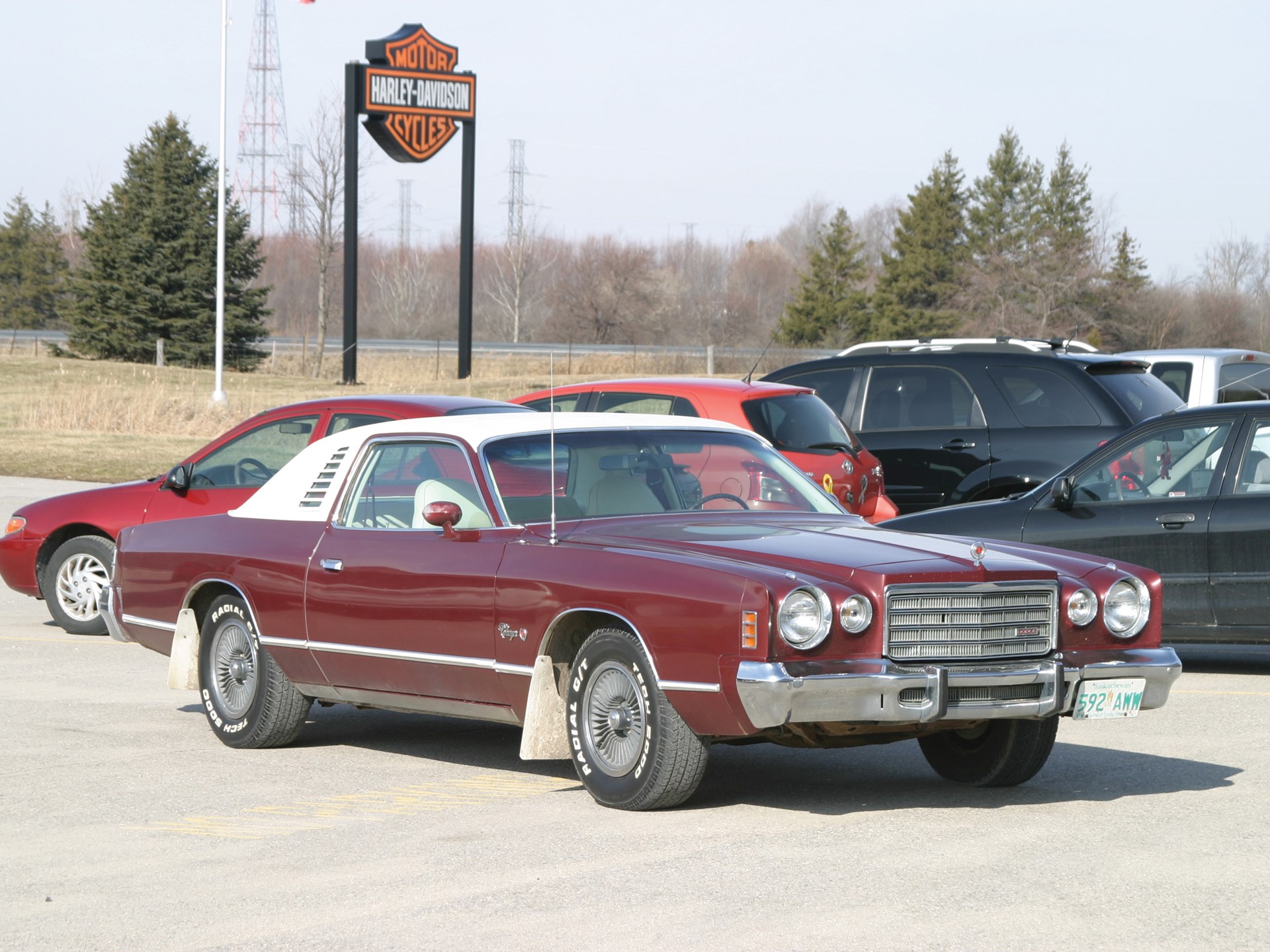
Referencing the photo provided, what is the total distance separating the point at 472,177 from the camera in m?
47.6

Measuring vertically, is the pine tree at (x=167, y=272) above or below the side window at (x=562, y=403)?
above

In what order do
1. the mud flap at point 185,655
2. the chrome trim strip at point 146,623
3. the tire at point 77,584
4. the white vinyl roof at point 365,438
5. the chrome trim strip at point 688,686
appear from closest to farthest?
the chrome trim strip at point 688,686 → the white vinyl roof at point 365,438 → the mud flap at point 185,655 → the chrome trim strip at point 146,623 → the tire at point 77,584

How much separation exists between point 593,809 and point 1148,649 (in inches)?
90.4

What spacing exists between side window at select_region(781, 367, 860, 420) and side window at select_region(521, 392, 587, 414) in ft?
6.76

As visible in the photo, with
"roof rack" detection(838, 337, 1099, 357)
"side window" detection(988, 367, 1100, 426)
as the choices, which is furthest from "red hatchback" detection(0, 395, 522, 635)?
"roof rack" detection(838, 337, 1099, 357)

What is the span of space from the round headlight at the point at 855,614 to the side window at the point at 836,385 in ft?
30.0

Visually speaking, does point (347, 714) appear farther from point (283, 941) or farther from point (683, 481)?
point (283, 941)

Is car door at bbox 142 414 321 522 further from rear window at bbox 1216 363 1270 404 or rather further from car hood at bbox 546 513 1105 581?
rear window at bbox 1216 363 1270 404

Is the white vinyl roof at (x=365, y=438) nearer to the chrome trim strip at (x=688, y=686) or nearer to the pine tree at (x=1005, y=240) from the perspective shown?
the chrome trim strip at (x=688, y=686)

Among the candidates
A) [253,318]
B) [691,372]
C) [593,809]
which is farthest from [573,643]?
[253,318]

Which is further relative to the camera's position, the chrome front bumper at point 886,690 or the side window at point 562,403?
the side window at point 562,403

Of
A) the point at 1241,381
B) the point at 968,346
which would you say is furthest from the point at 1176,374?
the point at 968,346

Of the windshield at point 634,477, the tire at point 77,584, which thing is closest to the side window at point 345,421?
the tire at point 77,584

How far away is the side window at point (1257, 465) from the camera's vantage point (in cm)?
1034
